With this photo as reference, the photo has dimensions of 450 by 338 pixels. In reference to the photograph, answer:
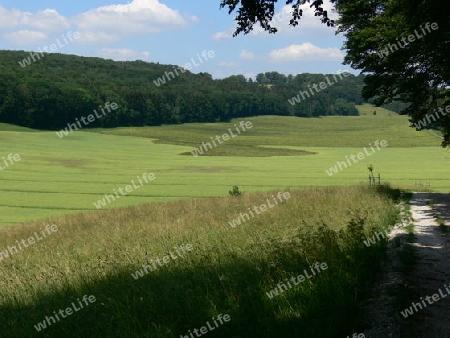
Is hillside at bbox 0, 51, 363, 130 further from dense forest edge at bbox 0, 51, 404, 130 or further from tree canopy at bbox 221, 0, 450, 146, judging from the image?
tree canopy at bbox 221, 0, 450, 146

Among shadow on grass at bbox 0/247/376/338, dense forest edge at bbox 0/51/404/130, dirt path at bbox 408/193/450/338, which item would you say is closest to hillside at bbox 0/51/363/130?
dense forest edge at bbox 0/51/404/130

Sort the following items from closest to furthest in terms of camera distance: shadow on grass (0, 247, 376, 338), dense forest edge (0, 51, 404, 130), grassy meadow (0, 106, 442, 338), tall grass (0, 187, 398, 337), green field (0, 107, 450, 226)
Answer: shadow on grass (0, 247, 376, 338) → tall grass (0, 187, 398, 337) → grassy meadow (0, 106, 442, 338) → green field (0, 107, 450, 226) → dense forest edge (0, 51, 404, 130)

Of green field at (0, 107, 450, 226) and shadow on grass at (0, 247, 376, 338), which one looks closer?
shadow on grass at (0, 247, 376, 338)

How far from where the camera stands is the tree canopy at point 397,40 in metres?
9.25

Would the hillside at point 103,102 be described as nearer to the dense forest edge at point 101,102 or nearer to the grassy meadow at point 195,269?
the dense forest edge at point 101,102

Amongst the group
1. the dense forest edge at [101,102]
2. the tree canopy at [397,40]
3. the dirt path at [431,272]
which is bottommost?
the dirt path at [431,272]

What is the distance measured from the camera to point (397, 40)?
1573 cm

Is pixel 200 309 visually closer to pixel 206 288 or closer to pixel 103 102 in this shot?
pixel 206 288

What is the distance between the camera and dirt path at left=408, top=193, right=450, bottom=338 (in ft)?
19.9

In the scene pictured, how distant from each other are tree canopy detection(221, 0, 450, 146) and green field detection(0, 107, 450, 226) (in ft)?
60.5

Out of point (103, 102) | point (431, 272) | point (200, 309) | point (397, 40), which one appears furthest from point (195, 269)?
point (103, 102)

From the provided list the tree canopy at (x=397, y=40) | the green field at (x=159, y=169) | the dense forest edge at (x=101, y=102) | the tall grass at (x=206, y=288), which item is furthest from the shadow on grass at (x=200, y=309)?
the dense forest edge at (x=101, y=102)

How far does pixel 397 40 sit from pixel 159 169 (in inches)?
1606

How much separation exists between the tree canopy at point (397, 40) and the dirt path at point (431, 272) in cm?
453
